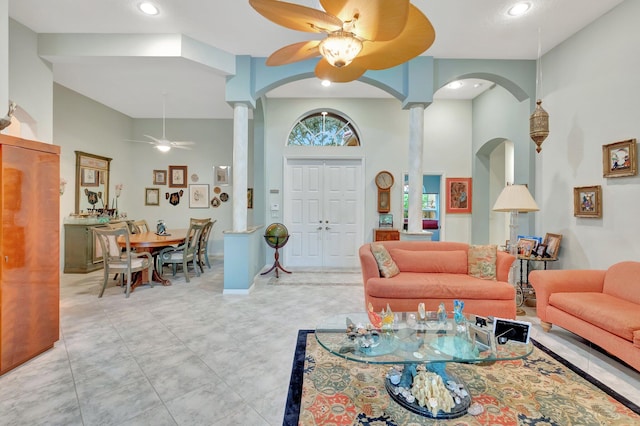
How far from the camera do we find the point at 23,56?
3533mm

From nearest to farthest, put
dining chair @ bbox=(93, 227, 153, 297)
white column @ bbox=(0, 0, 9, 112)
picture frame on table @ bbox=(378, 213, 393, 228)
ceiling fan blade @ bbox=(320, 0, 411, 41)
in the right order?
ceiling fan blade @ bbox=(320, 0, 411, 41)
white column @ bbox=(0, 0, 9, 112)
dining chair @ bbox=(93, 227, 153, 297)
picture frame on table @ bbox=(378, 213, 393, 228)

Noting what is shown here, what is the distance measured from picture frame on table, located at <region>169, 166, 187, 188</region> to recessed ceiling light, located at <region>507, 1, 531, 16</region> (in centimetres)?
701

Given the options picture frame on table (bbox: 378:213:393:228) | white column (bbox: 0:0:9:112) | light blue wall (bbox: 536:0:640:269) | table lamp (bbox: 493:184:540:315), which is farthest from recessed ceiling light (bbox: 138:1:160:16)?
light blue wall (bbox: 536:0:640:269)

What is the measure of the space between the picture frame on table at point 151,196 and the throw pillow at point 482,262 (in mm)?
7110

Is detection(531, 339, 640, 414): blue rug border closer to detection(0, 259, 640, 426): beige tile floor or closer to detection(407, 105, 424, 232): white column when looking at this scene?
detection(0, 259, 640, 426): beige tile floor

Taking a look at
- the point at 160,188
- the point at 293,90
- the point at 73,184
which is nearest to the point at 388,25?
the point at 293,90

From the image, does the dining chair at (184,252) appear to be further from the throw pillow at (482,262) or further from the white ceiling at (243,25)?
the throw pillow at (482,262)

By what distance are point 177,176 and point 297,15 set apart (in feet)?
21.5

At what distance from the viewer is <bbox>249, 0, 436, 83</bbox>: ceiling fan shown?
1.66 m

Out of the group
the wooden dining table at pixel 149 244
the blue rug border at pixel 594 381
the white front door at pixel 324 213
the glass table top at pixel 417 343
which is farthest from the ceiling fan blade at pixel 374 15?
the white front door at pixel 324 213

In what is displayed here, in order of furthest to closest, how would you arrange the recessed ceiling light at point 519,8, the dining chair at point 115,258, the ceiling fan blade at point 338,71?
the dining chair at point 115,258 < the recessed ceiling light at point 519,8 < the ceiling fan blade at point 338,71

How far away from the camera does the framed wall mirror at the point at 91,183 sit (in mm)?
5754

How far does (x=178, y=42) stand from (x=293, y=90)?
90.8 inches

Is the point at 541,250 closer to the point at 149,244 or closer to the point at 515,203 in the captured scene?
the point at 515,203
